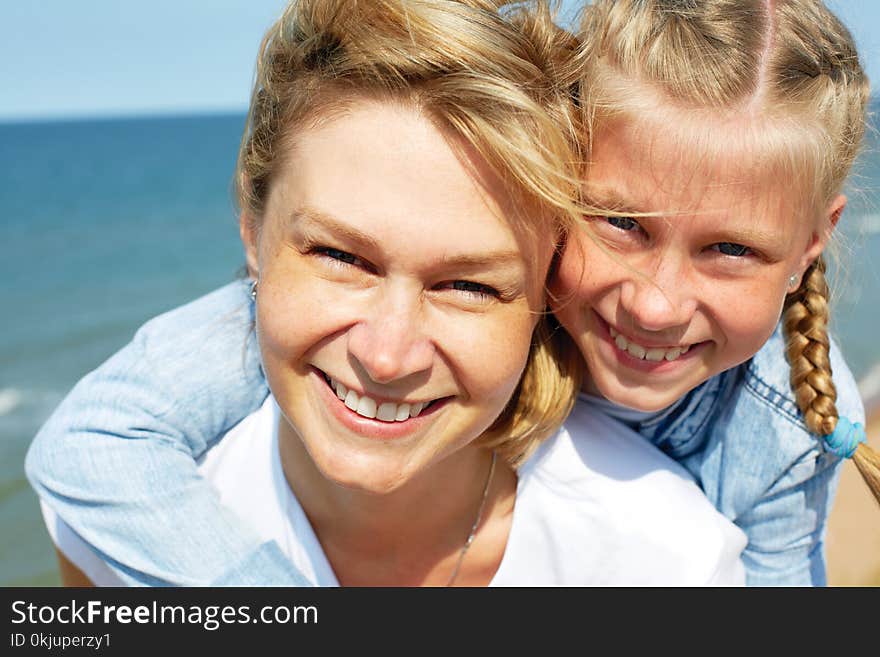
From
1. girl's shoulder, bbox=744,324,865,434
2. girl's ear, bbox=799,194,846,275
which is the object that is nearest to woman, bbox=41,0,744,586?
girl's shoulder, bbox=744,324,865,434

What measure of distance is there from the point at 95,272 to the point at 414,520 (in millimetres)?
17639

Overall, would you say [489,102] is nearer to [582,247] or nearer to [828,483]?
[582,247]

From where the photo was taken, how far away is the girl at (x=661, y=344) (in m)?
2.28

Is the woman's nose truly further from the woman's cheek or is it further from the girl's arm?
the girl's arm

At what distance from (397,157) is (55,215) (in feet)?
101

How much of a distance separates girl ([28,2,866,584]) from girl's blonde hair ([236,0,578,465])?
0.17 meters

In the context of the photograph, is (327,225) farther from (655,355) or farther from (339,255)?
(655,355)

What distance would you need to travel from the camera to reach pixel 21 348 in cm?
1287

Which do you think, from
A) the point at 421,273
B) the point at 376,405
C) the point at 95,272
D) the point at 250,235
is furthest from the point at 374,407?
the point at 95,272

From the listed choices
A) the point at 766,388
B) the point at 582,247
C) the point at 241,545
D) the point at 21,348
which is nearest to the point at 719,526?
the point at 766,388

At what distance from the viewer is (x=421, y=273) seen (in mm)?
2080

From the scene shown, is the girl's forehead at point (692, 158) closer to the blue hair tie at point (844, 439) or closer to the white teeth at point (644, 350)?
the white teeth at point (644, 350)
